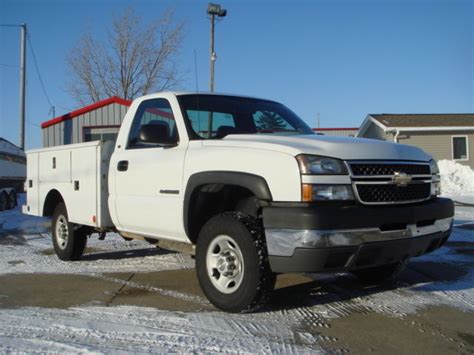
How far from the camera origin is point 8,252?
25.1 ft

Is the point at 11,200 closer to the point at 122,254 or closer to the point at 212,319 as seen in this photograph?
the point at 122,254

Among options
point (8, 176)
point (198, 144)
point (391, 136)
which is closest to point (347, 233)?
point (198, 144)

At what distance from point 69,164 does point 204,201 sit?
2.67 meters

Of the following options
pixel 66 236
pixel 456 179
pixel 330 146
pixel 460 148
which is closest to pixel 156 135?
pixel 330 146

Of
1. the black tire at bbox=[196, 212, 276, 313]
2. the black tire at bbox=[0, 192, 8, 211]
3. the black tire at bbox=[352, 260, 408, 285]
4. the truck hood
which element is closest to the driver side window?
the truck hood

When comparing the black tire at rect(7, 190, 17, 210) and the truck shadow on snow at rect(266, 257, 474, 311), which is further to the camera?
the black tire at rect(7, 190, 17, 210)

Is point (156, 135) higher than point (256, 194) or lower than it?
higher

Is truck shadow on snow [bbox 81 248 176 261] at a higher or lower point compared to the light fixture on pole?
lower

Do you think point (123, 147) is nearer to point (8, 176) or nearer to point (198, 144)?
point (198, 144)

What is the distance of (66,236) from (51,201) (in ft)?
2.34

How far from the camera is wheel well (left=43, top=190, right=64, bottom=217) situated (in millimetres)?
7203

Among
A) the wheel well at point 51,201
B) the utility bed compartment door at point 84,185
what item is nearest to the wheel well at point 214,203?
the utility bed compartment door at point 84,185

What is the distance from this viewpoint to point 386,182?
402 cm

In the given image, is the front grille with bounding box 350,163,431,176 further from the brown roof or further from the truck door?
the brown roof
